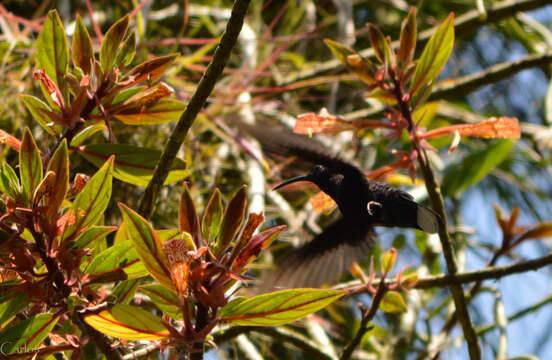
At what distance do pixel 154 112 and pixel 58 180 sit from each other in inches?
6.4

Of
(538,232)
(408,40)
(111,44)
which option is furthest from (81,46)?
(538,232)

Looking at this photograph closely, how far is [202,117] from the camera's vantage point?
128 centimetres

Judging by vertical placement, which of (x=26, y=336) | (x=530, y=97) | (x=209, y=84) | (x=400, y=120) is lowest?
(x=26, y=336)

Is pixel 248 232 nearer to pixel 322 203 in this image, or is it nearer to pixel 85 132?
pixel 85 132

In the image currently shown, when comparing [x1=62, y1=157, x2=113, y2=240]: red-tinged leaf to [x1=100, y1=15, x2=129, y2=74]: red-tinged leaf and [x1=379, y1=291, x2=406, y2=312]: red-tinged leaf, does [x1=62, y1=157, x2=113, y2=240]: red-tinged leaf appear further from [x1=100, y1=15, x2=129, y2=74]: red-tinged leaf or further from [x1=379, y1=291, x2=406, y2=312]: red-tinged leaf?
[x1=379, y1=291, x2=406, y2=312]: red-tinged leaf

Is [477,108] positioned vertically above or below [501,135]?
above

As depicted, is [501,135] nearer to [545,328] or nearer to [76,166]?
[76,166]

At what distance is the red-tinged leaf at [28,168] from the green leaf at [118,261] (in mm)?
81

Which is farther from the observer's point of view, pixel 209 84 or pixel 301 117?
pixel 301 117

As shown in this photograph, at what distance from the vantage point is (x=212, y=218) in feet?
1.77

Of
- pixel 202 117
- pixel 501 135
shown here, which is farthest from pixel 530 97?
pixel 501 135

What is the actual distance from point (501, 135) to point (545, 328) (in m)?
1.88

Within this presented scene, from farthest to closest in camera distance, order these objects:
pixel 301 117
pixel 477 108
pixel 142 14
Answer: pixel 477 108, pixel 142 14, pixel 301 117

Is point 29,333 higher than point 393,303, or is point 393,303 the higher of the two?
→ point 393,303
